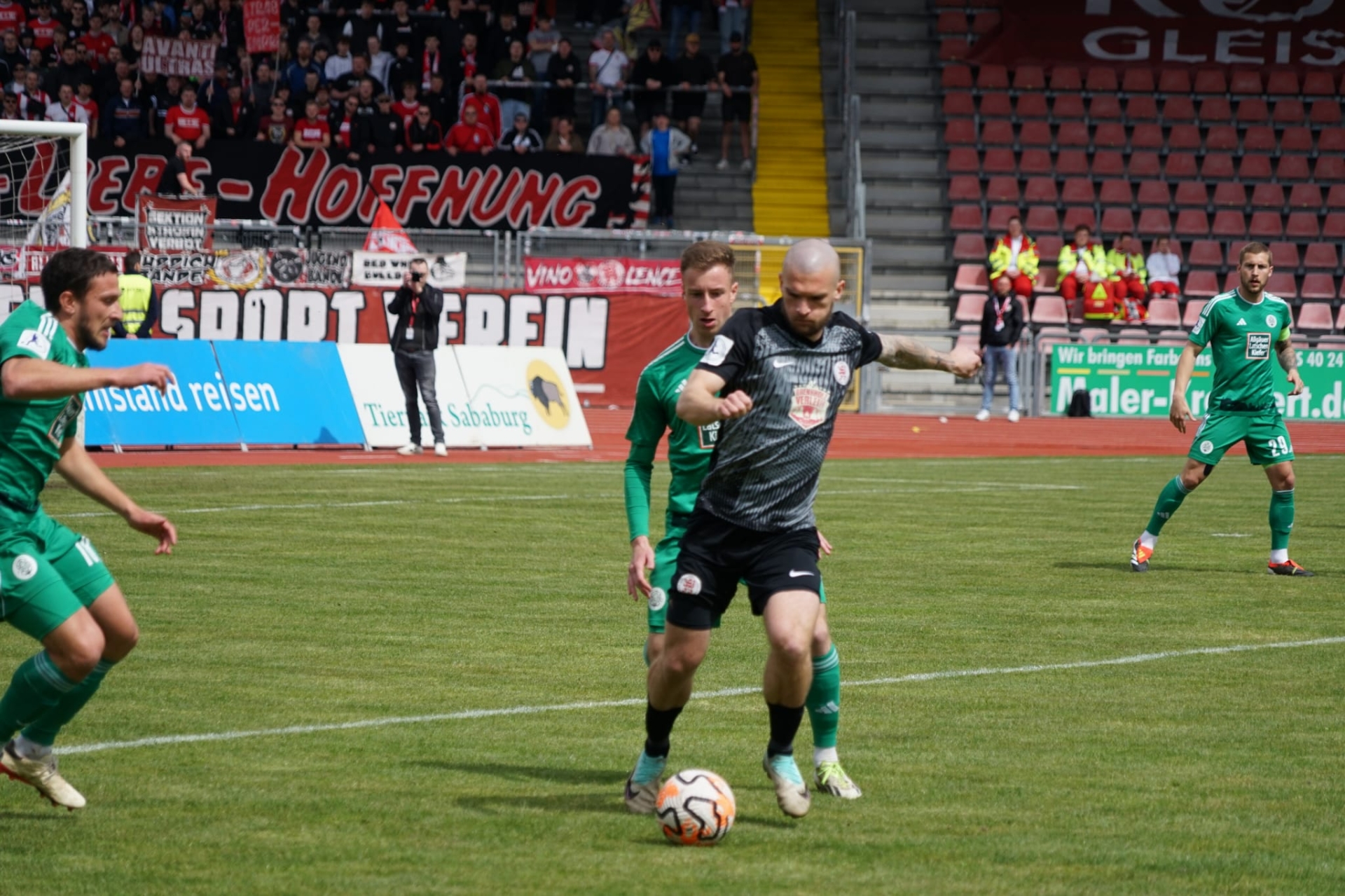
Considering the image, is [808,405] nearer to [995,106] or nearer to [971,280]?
[971,280]

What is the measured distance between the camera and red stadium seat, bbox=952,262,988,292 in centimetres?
3684

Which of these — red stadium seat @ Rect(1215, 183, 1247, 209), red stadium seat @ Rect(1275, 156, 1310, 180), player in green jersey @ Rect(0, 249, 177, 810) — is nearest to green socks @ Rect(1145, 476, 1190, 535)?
player in green jersey @ Rect(0, 249, 177, 810)

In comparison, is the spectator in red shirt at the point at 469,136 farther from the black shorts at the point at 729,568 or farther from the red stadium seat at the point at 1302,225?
the black shorts at the point at 729,568

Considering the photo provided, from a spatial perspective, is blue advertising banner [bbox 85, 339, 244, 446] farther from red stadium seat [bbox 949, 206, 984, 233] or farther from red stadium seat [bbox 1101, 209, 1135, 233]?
red stadium seat [bbox 1101, 209, 1135, 233]

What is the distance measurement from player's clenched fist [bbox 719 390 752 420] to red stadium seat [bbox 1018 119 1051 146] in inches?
1390

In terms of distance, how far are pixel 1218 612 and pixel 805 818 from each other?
625 centimetres

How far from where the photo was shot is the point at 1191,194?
128 feet

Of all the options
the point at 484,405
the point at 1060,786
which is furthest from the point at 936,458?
the point at 1060,786

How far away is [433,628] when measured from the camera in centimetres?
1087

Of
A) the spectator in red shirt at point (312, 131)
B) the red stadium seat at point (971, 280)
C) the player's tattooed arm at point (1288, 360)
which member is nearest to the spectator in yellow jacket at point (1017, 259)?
the red stadium seat at point (971, 280)

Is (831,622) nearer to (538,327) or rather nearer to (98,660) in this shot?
(98,660)

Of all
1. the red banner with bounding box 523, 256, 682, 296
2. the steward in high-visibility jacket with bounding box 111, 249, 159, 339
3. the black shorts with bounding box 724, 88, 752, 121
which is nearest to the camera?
the steward in high-visibility jacket with bounding box 111, 249, 159, 339

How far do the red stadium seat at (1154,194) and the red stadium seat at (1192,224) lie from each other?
43 centimetres

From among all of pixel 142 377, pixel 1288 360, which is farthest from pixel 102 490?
pixel 1288 360
